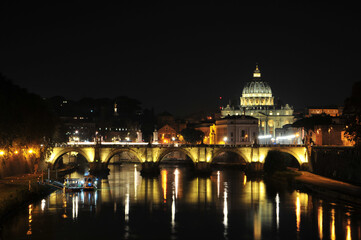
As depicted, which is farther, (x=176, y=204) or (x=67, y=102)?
(x=67, y=102)

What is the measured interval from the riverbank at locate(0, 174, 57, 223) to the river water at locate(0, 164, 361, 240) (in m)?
0.87

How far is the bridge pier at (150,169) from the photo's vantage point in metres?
92.8

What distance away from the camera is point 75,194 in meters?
67.6

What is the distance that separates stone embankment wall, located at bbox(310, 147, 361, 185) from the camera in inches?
2638

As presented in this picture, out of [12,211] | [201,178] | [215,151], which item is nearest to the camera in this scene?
[12,211]

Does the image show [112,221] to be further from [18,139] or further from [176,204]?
[18,139]

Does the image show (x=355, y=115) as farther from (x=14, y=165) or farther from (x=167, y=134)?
(x=167, y=134)

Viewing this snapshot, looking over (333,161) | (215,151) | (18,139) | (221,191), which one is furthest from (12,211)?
(215,151)

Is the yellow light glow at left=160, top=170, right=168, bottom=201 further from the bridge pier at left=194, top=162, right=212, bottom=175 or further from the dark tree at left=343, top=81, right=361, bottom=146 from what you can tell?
the dark tree at left=343, top=81, right=361, bottom=146

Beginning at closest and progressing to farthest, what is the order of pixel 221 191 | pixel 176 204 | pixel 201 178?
pixel 176 204 → pixel 221 191 → pixel 201 178

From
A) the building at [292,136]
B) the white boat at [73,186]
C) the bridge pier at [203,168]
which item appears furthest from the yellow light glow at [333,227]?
the building at [292,136]

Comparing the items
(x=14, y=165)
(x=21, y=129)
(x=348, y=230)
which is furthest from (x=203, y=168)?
(x=348, y=230)

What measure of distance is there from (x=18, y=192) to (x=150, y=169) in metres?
39.2

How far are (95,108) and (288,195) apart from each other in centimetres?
12993
